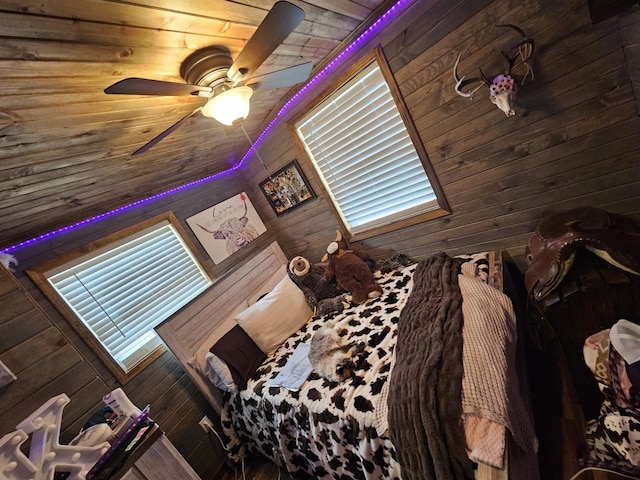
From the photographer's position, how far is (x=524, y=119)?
1.75 meters

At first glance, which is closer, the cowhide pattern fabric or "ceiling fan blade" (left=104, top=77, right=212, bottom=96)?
"ceiling fan blade" (left=104, top=77, right=212, bottom=96)


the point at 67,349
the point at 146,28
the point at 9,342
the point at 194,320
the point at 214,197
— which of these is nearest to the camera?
the point at 146,28

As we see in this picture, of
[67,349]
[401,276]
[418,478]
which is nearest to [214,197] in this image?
[67,349]

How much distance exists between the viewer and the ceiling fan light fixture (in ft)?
4.20

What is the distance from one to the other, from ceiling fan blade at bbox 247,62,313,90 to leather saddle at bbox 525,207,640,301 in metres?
1.61

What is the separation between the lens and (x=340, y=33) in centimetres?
190

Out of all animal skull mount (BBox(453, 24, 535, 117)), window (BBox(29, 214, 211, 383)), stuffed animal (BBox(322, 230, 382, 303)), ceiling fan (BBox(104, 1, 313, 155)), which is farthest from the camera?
stuffed animal (BBox(322, 230, 382, 303))

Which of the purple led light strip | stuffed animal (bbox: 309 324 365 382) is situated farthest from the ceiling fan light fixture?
stuffed animal (bbox: 309 324 365 382)

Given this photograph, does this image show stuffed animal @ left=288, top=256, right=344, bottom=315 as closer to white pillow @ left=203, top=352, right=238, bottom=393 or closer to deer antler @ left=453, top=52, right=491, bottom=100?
white pillow @ left=203, top=352, right=238, bottom=393

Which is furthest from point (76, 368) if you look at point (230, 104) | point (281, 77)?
point (281, 77)

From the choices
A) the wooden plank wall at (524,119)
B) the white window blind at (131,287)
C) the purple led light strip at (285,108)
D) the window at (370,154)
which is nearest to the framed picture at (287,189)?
the window at (370,154)

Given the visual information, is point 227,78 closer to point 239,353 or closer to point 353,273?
point 353,273

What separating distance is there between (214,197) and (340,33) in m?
2.04

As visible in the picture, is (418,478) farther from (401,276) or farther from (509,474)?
(401,276)
